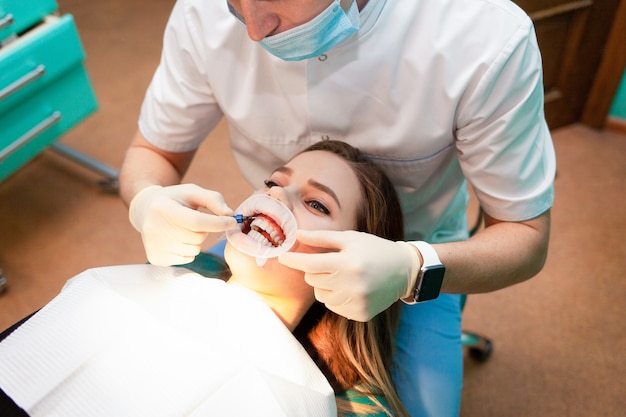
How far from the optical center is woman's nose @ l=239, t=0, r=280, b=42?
35.9 inches

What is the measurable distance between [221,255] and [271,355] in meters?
0.47

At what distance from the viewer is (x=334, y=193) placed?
1.16 meters

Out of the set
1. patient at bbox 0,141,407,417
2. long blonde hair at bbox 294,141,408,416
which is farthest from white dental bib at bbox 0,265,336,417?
long blonde hair at bbox 294,141,408,416

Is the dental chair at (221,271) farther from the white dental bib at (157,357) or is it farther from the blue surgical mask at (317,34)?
the blue surgical mask at (317,34)

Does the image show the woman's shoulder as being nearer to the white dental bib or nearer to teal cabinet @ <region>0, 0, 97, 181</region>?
the white dental bib

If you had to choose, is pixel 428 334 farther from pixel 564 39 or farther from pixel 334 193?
pixel 564 39

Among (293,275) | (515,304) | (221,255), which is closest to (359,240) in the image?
(293,275)

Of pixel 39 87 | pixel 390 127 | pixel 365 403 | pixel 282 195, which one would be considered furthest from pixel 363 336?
pixel 39 87

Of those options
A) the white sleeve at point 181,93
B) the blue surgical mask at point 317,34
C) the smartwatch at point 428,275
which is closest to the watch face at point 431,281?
the smartwatch at point 428,275

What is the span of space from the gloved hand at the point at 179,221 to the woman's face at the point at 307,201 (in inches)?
3.2

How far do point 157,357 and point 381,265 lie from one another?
437 millimetres

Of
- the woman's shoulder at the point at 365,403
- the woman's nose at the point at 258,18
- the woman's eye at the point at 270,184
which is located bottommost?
the woman's shoulder at the point at 365,403

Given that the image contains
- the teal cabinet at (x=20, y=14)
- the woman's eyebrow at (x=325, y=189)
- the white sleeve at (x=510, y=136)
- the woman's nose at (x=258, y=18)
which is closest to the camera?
the woman's nose at (x=258, y=18)

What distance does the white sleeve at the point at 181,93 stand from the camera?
4.01 ft
